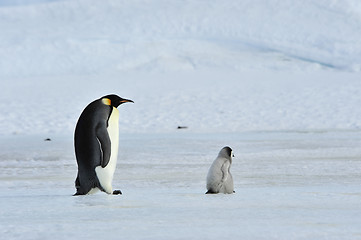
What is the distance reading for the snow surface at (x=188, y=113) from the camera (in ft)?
8.93

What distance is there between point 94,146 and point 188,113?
336 inches

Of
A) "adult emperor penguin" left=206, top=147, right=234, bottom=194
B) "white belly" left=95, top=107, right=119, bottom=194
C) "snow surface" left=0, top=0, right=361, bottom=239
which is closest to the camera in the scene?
"snow surface" left=0, top=0, right=361, bottom=239

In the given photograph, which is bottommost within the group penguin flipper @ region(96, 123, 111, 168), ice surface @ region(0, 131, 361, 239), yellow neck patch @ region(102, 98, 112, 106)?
ice surface @ region(0, 131, 361, 239)

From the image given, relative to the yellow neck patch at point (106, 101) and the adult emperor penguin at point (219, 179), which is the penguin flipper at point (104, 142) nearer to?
the yellow neck patch at point (106, 101)

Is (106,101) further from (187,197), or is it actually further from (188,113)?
(188,113)

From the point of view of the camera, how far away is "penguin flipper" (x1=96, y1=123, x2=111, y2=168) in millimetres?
3760

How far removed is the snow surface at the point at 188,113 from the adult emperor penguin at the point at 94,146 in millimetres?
157

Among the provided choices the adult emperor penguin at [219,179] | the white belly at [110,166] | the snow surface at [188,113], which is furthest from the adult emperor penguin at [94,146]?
the adult emperor penguin at [219,179]

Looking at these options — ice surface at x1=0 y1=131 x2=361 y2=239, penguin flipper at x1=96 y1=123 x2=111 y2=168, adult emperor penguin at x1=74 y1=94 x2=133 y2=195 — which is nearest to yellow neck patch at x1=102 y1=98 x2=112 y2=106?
adult emperor penguin at x1=74 y1=94 x2=133 y2=195

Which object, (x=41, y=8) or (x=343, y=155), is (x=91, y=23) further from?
(x=343, y=155)

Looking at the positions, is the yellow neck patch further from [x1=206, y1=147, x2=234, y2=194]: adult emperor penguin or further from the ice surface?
[x1=206, y1=147, x2=234, y2=194]: adult emperor penguin

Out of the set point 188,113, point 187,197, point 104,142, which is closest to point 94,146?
point 104,142

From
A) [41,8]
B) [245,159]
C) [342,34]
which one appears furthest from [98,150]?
[41,8]

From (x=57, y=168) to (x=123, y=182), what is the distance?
4.15 feet
